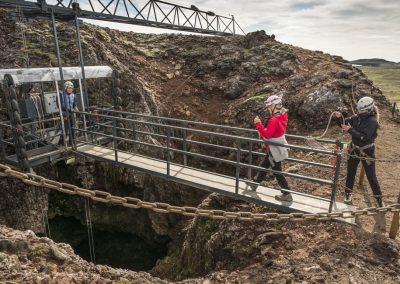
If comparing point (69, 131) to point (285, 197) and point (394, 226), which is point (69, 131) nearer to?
point (285, 197)

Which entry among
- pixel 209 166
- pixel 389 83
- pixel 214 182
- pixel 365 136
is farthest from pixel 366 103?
pixel 389 83

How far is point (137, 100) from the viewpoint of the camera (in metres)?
16.3

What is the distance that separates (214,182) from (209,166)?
322 inches

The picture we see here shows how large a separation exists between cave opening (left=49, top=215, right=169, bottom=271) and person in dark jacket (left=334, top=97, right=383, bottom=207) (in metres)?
9.53

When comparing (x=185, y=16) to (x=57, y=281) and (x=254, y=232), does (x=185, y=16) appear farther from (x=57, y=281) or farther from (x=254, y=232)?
(x=57, y=281)

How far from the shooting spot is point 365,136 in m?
6.32

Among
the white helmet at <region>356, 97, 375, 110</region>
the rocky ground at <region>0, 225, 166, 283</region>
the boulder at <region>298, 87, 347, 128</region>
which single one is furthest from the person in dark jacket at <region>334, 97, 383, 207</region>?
the boulder at <region>298, 87, 347, 128</region>

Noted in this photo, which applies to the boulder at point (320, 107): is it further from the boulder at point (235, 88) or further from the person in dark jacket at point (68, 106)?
the person in dark jacket at point (68, 106)

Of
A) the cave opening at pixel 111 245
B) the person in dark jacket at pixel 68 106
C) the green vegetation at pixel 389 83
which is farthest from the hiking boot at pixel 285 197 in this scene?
the green vegetation at pixel 389 83

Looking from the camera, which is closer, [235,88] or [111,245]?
[111,245]

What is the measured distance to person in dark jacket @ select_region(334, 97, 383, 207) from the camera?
6.23m

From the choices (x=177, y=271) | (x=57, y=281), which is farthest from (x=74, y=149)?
(x=57, y=281)

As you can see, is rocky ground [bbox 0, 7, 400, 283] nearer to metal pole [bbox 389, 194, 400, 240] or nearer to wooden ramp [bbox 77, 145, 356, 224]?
metal pole [bbox 389, 194, 400, 240]

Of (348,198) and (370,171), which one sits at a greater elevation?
(370,171)
